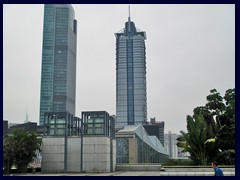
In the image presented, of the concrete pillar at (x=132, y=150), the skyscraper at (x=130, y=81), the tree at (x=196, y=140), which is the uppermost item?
the skyscraper at (x=130, y=81)

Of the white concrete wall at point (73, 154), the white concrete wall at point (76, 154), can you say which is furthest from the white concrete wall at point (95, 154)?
the white concrete wall at point (73, 154)

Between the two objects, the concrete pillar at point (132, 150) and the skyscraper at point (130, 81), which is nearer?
the concrete pillar at point (132, 150)

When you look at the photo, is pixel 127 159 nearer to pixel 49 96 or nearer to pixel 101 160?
pixel 101 160

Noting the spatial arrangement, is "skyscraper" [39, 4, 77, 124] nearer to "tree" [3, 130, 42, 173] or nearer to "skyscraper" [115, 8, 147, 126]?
"skyscraper" [115, 8, 147, 126]

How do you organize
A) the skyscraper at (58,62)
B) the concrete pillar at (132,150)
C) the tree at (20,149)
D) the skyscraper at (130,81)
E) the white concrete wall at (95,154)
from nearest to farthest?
the tree at (20,149) → the white concrete wall at (95,154) → the concrete pillar at (132,150) → the skyscraper at (130,81) → the skyscraper at (58,62)

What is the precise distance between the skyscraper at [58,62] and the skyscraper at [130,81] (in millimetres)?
24720

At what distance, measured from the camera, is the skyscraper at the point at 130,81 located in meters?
151

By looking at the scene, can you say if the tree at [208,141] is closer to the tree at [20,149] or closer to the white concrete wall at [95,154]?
the white concrete wall at [95,154]

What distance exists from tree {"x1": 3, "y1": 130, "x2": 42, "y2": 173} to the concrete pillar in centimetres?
1867

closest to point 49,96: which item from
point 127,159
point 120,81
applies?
point 120,81

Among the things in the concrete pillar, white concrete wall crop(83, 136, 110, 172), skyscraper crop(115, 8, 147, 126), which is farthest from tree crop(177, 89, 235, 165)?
skyscraper crop(115, 8, 147, 126)

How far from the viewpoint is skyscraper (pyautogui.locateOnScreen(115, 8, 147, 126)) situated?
151 meters

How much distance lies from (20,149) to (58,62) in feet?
457

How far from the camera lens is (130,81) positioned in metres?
153
